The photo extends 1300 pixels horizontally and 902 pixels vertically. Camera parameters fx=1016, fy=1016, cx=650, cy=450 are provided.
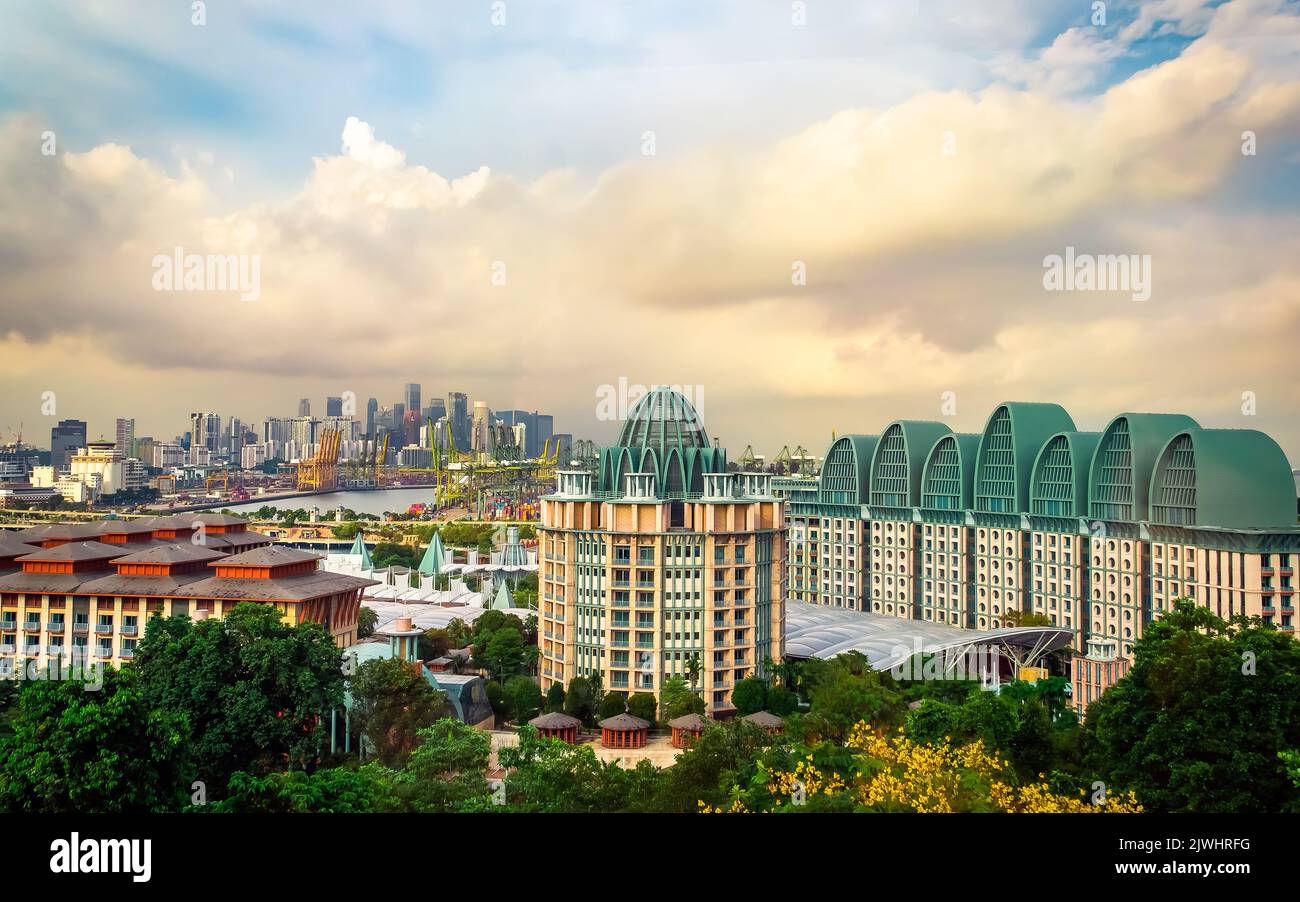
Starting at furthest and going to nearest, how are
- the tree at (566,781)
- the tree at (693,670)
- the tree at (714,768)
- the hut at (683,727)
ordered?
the tree at (693,670), the hut at (683,727), the tree at (714,768), the tree at (566,781)

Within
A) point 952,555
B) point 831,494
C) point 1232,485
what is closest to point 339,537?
point 831,494

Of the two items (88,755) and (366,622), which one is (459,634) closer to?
(366,622)

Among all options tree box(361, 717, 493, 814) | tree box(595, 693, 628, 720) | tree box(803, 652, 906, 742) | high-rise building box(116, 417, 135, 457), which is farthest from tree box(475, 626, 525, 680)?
high-rise building box(116, 417, 135, 457)

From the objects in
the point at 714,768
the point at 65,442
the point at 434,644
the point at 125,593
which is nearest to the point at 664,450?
the point at 434,644

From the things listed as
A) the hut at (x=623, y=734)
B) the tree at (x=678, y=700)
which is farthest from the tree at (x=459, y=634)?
the hut at (x=623, y=734)

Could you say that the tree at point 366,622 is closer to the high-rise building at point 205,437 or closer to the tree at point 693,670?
the tree at point 693,670

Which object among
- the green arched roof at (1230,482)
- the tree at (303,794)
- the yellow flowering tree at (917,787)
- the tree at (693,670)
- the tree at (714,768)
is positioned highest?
the green arched roof at (1230,482)
